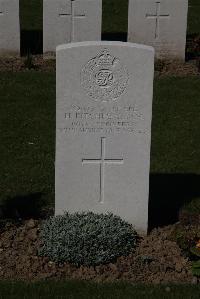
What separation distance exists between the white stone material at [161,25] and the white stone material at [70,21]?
0.71m

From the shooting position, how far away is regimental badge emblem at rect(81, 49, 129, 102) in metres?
6.63

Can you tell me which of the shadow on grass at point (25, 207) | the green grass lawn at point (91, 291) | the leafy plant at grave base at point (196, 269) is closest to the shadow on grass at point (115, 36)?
the shadow on grass at point (25, 207)

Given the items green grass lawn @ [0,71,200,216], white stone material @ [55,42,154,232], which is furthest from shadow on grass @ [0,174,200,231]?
white stone material @ [55,42,154,232]

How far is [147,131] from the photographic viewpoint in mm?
6820

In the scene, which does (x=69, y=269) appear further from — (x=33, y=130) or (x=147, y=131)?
(x=33, y=130)

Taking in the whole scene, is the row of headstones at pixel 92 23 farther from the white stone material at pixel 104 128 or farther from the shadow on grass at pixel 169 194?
the white stone material at pixel 104 128

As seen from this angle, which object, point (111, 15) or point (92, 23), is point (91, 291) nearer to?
point (92, 23)

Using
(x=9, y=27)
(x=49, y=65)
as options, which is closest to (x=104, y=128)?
(x=49, y=65)

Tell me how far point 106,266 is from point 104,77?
68.4 inches

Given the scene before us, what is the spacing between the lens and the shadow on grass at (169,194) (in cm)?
769

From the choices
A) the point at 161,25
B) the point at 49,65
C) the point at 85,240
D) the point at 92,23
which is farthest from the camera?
the point at 161,25

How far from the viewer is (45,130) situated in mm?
10430

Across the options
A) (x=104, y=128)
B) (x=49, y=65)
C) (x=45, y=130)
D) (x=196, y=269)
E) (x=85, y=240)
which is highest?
(x=104, y=128)

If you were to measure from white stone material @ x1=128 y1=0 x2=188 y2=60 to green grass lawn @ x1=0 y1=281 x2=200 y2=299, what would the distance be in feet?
28.8
